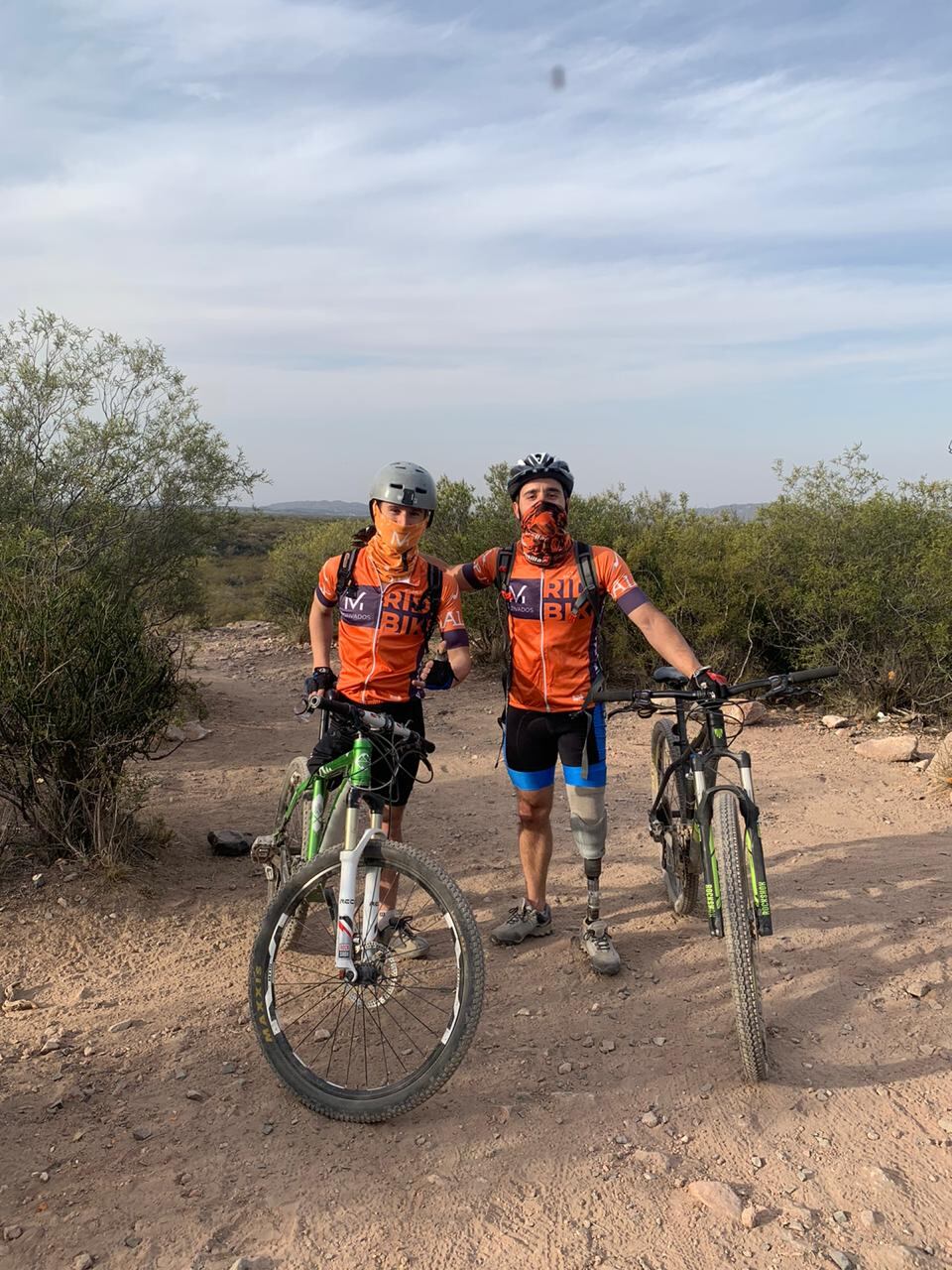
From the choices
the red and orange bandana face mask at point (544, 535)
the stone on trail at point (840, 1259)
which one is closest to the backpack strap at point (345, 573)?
the red and orange bandana face mask at point (544, 535)

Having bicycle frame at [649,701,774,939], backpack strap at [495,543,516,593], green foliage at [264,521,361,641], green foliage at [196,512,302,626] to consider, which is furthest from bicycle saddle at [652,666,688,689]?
green foliage at [264,521,361,641]

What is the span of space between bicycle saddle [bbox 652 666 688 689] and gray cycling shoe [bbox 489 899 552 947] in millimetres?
1209

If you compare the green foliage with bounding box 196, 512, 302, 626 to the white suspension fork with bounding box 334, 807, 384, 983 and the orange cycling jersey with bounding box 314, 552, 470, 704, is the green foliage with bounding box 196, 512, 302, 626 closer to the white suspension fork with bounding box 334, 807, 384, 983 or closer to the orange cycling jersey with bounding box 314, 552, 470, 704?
the orange cycling jersey with bounding box 314, 552, 470, 704

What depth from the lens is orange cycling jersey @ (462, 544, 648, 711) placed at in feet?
11.6

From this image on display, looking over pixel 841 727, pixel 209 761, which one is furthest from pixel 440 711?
pixel 841 727

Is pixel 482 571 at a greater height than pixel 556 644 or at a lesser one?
greater

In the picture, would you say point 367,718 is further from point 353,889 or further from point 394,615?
point 394,615

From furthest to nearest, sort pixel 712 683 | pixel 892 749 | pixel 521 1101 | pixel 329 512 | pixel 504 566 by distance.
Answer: pixel 329 512
pixel 892 749
pixel 504 566
pixel 712 683
pixel 521 1101

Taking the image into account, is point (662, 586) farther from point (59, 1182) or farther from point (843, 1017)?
point (59, 1182)

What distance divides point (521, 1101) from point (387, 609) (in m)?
1.82

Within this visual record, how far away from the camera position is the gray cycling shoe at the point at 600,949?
A: 3.60 metres

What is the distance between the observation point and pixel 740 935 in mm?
2879

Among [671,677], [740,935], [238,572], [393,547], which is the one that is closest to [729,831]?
[740,935]

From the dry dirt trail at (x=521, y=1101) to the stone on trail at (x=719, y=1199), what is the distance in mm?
34
